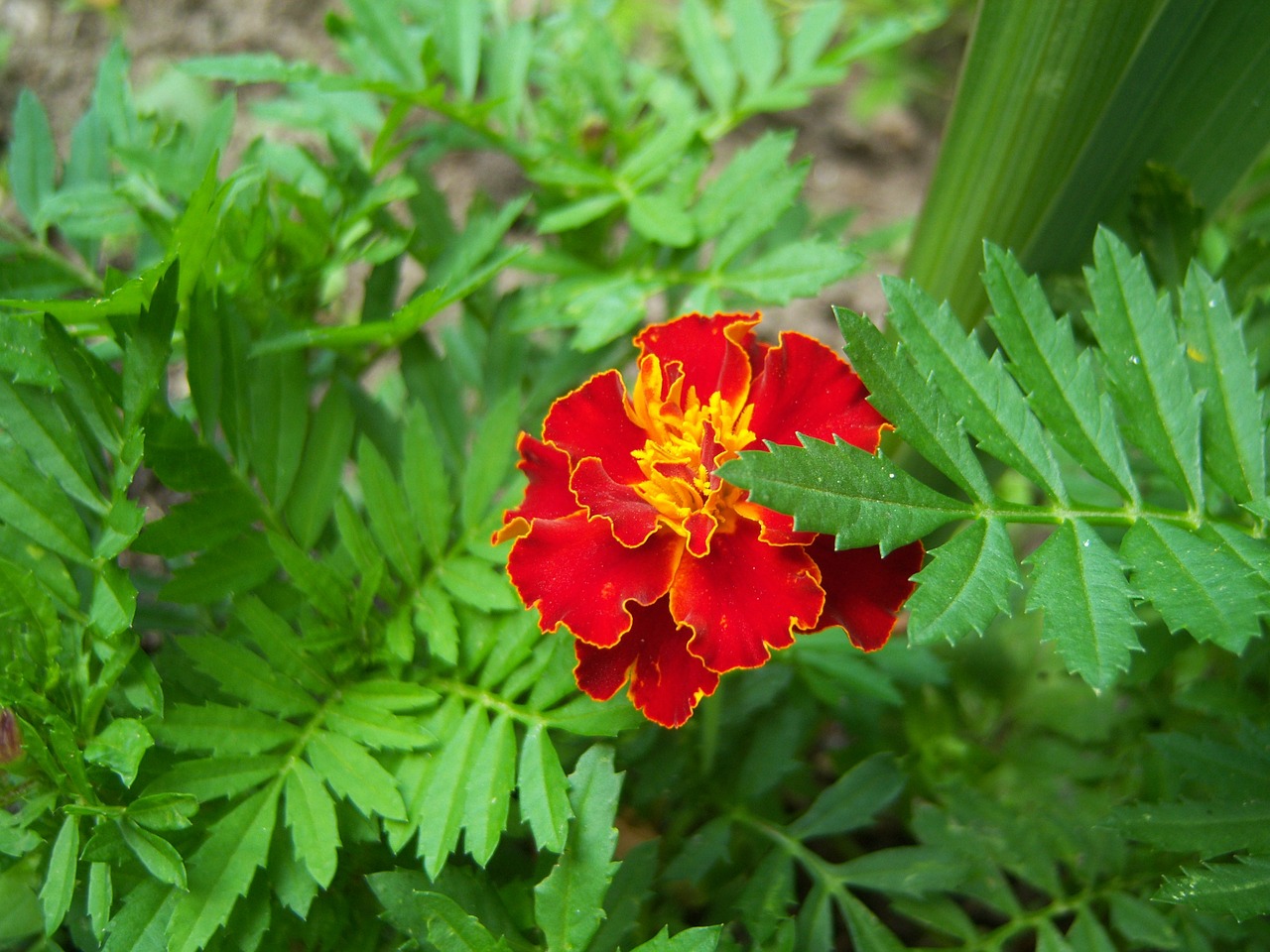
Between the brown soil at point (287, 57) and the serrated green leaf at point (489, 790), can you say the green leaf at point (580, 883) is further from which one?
the brown soil at point (287, 57)


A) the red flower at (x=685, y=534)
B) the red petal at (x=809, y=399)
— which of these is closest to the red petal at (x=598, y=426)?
the red flower at (x=685, y=534)

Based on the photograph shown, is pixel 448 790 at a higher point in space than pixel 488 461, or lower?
lower

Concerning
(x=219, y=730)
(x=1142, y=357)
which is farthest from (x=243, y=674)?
(x=1142, y=357)

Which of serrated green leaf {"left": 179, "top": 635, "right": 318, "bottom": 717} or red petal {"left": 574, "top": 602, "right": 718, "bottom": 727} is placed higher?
red petal {"left": 574, "top": 602, "right": 718, "bottom": 727}

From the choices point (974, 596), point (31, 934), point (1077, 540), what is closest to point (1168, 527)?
point (1077, 540)

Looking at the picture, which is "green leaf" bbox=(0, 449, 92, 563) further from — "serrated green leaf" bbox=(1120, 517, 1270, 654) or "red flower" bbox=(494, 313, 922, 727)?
Result: "serrated green leaf" bbox=(1120, 517, 1270, 654)

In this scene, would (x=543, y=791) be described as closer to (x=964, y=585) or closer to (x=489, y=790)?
(x=489, y=790)

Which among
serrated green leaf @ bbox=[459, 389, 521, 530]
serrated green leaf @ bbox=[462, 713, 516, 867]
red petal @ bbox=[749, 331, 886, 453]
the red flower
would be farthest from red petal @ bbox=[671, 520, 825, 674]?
serrated green leaf @ bbox=[459, 389, 521, 530]
